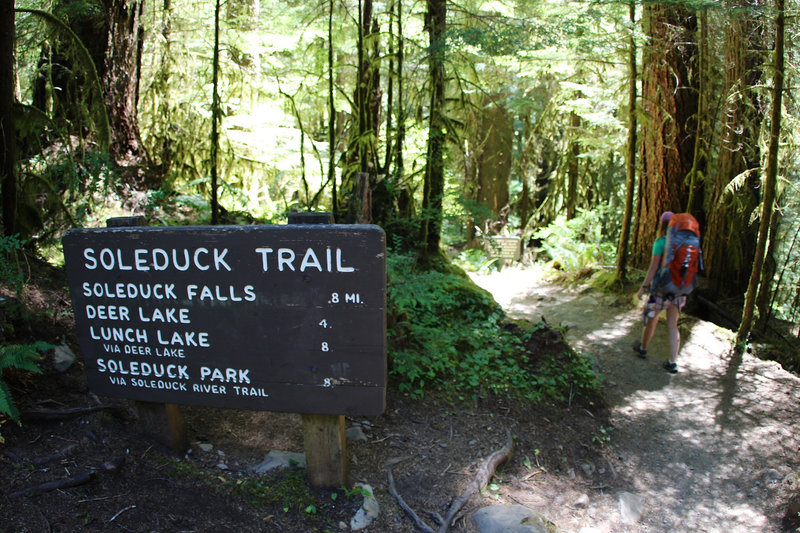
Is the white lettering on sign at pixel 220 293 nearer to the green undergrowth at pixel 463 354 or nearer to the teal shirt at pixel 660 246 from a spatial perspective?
the green undergrowth at pixel 463 354

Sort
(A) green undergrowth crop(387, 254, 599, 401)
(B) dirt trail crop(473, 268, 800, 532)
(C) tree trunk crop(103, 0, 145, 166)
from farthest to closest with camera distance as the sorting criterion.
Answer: (C) tree trunk crop(103, 0, 145, 166)
(A) green undergrowth crop(387, 254, 599, 401)
(B) dirt trail crop(473, 268, 800, 532)

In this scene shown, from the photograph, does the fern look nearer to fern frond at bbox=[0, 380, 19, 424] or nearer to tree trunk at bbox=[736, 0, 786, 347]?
fern frond at bbox=[0, 380, 19, 424]

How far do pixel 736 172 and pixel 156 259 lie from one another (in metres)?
8.78

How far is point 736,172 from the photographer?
8.25 m

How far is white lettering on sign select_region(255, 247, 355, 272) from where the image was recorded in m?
2.96

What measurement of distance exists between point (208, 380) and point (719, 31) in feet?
30.7

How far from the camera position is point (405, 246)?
27.3ft

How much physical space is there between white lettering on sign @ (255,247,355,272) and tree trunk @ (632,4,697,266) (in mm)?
8248

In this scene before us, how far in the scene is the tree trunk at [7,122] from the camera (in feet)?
13.5

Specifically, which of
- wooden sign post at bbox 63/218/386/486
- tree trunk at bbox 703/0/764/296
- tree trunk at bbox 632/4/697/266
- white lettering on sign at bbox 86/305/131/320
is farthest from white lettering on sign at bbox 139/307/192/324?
tree trunk at bbox 632/4/697/266

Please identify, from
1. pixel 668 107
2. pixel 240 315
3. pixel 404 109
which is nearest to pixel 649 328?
pixel 668 107

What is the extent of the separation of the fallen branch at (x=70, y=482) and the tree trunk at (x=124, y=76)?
6197 millimetres

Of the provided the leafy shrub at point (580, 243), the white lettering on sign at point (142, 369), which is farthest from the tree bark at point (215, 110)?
the leafy shrub at point (580, 243)

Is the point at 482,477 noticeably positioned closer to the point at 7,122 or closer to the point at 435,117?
the point at 7,122
